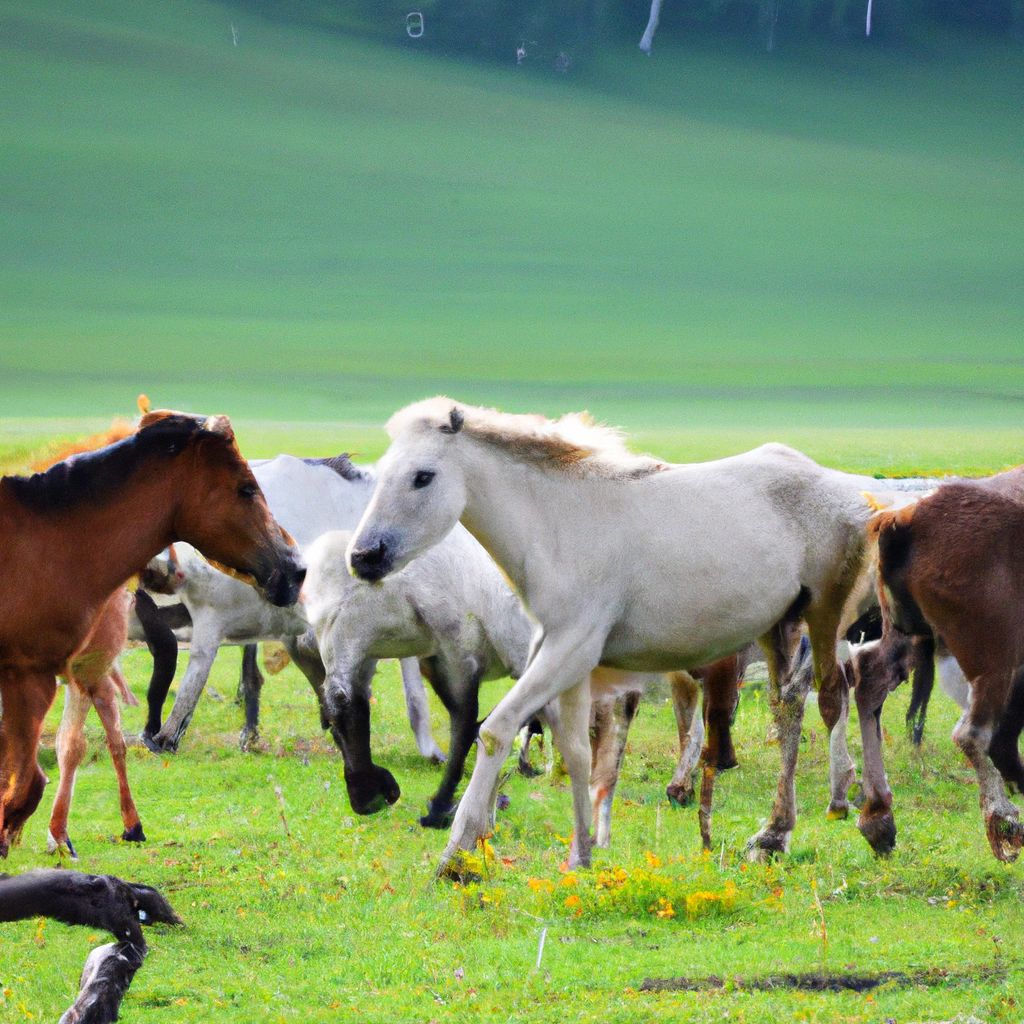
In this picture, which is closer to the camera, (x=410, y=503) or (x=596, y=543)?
(x=410, y=503)

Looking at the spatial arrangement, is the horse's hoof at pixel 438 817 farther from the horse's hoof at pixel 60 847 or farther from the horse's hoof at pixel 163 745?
the horse's hoof at pixel 163 745

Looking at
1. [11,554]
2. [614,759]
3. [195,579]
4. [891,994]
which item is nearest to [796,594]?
[614,759]

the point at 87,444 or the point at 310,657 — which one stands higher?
the point at 87,444

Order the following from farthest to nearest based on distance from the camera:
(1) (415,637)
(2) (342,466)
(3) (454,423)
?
(2) (342,466), (1) (415,637), (3) (454,423)

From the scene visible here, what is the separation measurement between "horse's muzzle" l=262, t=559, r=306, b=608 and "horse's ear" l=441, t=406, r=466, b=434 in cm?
105

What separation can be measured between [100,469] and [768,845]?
13.7ft

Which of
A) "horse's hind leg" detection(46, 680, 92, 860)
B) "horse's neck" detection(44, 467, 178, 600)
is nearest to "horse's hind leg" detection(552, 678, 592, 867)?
"horse's neck" detection(44, 467, 178, 600)

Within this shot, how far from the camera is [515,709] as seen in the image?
297 inches

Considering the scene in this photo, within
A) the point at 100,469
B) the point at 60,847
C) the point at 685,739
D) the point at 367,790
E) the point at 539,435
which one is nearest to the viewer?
the point at 100,469

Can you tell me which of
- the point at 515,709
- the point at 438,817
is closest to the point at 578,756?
the point at 515,709

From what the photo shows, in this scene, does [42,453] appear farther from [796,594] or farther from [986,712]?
A: [986,712]

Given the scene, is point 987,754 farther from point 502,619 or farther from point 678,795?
point 502,619

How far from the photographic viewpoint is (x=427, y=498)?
7633mm

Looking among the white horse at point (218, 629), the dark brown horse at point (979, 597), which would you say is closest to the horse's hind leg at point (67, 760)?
the white horse at point (218, 629)
